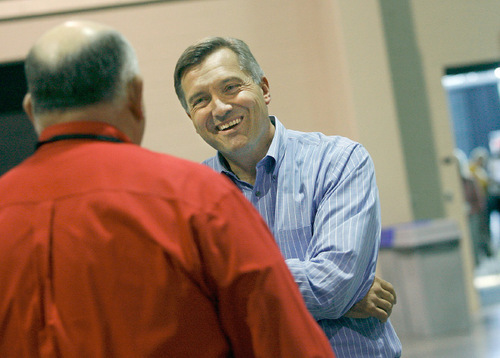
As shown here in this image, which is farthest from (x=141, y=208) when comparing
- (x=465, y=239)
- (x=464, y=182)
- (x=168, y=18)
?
(x=464, y=182)

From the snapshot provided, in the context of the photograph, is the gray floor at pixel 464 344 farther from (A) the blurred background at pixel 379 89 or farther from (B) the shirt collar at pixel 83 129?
(B) the shirt collar at pixel 83 129

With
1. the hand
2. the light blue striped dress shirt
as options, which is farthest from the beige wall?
the hand

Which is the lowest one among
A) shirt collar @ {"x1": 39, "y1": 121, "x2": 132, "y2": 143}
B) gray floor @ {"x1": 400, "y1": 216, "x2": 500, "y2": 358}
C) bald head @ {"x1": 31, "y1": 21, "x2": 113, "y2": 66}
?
gray floor @ {"x1": 400, "y1": 216, "x2": 500, "y2": 358}

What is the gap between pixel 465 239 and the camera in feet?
23.7

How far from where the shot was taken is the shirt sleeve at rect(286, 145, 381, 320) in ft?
5.49

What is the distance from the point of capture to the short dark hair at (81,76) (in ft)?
3.82

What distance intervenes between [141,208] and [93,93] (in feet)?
0.77

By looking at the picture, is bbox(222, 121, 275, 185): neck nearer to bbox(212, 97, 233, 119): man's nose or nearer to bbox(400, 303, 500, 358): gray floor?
bbox(212, 97, 233, 119): man's nose

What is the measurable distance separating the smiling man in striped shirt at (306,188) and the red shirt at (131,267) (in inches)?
21.1

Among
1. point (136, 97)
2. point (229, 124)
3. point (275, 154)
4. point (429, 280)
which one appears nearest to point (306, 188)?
point (275, 154)

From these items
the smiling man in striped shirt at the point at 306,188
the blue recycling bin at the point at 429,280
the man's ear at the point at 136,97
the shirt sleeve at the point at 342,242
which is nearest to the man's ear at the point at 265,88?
the smiling man in striped shirt at the point at 306,188

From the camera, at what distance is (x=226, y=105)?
78.2 inches

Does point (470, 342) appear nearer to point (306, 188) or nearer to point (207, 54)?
point (306, 188)

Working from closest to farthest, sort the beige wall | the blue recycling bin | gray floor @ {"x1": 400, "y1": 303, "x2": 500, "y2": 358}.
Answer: gray floor @ {"x1": 400, "y1": 303, "x2": 500, "y2": 358} < the beige wall < the blue recycling bin
